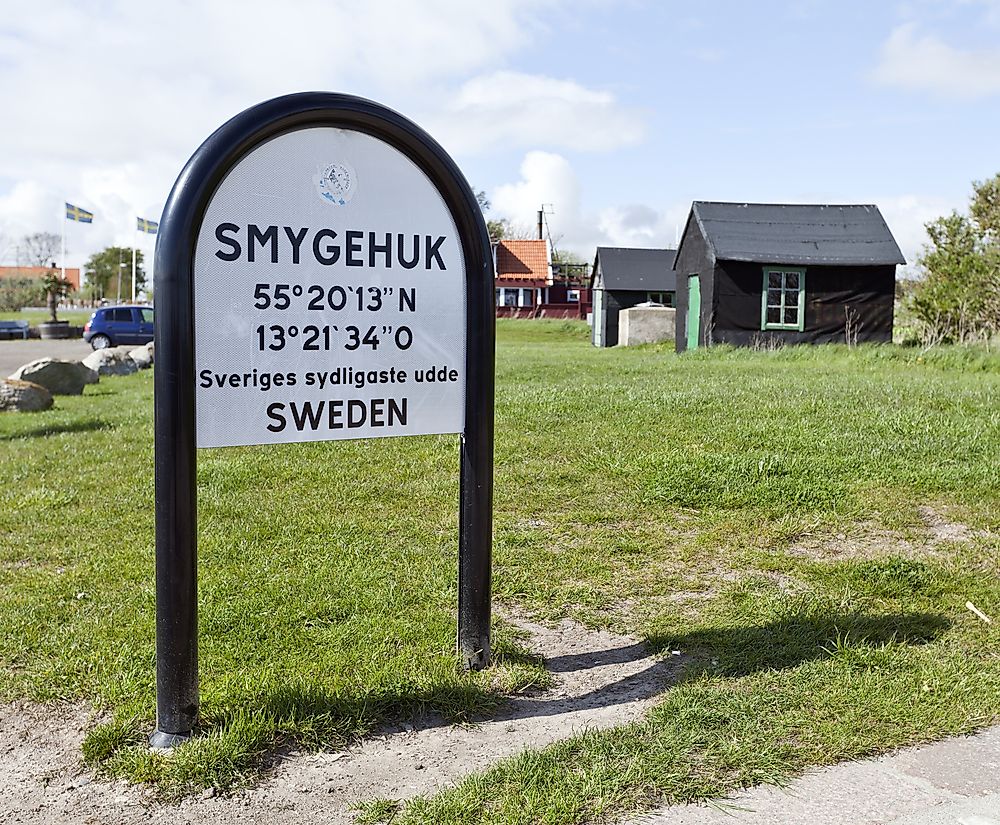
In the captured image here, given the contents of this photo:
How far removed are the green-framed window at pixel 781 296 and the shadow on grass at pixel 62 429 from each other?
682 inches

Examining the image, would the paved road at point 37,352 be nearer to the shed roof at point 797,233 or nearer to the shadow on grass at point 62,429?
the shadow on grass at point 62,429

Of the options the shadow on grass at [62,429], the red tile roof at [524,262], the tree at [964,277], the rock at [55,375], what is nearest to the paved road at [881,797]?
the shadow on grass at [62,429]

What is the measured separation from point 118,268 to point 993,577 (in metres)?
88.8

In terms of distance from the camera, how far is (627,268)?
40.8 metres

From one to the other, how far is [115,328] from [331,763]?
34.5 metres

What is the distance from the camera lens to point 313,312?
3.46m

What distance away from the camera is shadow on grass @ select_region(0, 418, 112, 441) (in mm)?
10211

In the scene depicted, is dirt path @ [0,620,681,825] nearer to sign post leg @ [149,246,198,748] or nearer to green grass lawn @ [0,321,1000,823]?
green grass lawn @ [0,321,1000,823]

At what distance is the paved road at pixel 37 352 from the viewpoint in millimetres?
25375

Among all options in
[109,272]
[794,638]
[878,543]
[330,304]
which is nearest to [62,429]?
[330,304]

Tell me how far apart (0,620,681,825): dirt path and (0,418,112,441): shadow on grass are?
7387mm

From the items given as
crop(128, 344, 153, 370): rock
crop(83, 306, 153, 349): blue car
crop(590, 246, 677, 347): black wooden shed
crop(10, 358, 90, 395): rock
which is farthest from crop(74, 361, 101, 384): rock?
crop(590, 246, 677, 347): black wooden shed

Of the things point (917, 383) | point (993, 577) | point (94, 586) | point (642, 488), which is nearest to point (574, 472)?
point (642, 488)

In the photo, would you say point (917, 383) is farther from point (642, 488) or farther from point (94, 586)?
point (94, 586)
